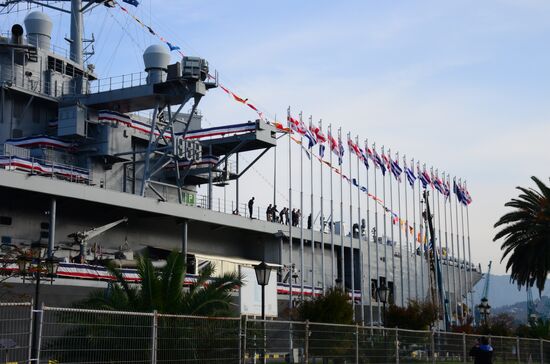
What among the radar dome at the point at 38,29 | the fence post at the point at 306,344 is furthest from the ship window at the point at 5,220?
the fence post at the point at 306,344

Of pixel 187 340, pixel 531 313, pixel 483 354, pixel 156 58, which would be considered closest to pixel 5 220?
pixel 156 58

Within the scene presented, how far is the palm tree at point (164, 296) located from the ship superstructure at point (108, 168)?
1275cm

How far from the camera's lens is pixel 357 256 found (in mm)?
58562

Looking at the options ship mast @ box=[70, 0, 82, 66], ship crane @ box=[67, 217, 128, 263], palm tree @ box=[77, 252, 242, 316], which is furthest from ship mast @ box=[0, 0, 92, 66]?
palm tree @ box=[77, 252, 242, 316]

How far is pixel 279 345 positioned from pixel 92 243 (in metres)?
23.1

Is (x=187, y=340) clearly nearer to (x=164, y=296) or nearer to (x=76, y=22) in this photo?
(x=164, y=296)

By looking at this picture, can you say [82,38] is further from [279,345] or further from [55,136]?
[279,345]

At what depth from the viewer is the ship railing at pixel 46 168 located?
113 ft

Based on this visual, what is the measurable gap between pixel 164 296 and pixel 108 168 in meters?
23.8

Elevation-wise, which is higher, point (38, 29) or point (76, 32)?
point (76, 32)

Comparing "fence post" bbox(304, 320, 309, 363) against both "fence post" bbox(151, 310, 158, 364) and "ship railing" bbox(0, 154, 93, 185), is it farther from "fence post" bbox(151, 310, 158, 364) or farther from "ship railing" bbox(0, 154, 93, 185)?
"ship railing" bbox(0, 154, 93, 185)

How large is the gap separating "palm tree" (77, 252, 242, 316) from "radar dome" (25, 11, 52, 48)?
26.9 m

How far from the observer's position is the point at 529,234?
143ft

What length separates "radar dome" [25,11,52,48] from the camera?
43.9 metres
